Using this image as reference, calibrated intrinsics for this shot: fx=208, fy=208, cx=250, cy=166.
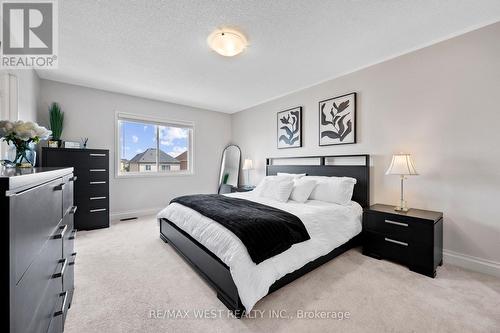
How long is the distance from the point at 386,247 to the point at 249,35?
2829mm

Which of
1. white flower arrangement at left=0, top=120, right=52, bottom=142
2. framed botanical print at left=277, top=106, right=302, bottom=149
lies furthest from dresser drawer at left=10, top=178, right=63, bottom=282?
framed botanical print at left=277, top=106, right=302, bottom=149

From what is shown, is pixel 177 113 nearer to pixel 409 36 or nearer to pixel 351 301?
pixel 409 36

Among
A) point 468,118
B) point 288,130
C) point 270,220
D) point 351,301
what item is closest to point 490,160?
point 468,118

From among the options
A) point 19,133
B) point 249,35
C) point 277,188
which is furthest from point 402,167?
point 19,133

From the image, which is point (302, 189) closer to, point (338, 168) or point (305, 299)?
point (338, 168)

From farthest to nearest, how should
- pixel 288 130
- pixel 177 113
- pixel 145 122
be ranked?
1. pixel 177 113
2. pixel 145 122
3. pixel 288 130

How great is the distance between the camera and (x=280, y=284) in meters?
1.88

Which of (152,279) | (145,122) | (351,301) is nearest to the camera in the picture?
(351,301)

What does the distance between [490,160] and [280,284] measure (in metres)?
2.46

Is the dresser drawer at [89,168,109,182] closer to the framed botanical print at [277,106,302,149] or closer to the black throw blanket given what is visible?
the black throw blanket

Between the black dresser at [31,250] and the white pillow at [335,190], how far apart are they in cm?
276

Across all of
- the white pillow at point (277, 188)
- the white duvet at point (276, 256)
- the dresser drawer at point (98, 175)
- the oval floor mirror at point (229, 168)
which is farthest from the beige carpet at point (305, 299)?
the oval floor mirror at point (229, 168)

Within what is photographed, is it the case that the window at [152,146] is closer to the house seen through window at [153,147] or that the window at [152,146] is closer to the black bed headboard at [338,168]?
the house seen through window at [153,147]

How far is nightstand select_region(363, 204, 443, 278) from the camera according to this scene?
2.10m
